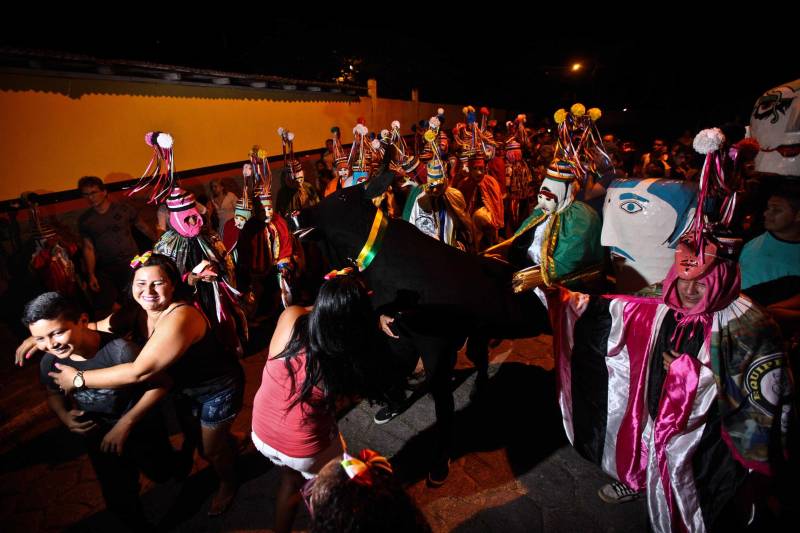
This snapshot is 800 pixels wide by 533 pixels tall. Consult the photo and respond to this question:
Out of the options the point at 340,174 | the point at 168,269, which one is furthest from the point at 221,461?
the point at 340,174

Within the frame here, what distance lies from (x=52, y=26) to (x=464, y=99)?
75.9 feet

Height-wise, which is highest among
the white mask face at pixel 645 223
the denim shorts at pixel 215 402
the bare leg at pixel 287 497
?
the white mask face at pixel 645 223

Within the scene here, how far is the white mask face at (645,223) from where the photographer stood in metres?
2.84

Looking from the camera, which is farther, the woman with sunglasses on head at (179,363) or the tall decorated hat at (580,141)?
the tall decorated hat at (580,141)

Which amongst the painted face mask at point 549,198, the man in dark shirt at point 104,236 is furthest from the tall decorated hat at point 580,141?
the man in dark shirt at point 104,236

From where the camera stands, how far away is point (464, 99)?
2809 cm

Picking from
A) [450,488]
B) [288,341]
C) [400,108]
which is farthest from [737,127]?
[400,108]

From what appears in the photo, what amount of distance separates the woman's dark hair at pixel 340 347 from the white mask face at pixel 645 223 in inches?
86.9

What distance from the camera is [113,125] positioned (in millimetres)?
6496

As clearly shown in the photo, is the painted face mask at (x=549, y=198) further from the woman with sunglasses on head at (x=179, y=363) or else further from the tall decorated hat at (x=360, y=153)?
the tall decorated hat at (x=360, y=153)

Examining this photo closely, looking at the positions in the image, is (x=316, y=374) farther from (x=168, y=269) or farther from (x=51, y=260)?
(x=51, y=260)

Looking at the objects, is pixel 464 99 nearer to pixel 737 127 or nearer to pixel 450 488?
pixel 737 127

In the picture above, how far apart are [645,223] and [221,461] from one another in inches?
139

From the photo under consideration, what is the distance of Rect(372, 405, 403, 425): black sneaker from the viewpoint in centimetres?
373
